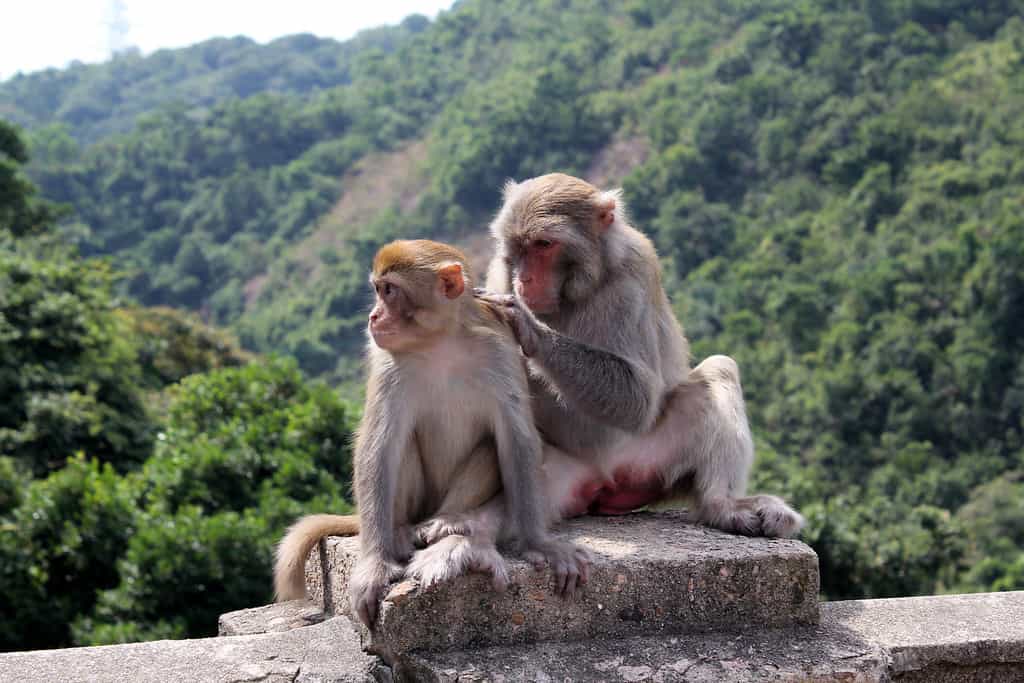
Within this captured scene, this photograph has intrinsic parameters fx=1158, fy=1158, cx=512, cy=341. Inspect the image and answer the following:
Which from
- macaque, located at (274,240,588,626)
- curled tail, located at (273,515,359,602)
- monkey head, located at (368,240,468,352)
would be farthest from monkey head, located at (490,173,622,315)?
curled tail, located at (273,515,359,602)

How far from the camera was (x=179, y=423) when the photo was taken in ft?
35.9

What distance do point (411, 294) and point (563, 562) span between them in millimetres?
824

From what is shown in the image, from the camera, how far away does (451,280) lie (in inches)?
124

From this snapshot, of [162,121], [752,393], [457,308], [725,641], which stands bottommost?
[752,393]

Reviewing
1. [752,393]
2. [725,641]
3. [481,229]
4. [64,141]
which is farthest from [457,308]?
[64,141]

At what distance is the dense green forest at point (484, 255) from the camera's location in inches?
385

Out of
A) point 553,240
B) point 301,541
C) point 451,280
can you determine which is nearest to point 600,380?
point 553,240

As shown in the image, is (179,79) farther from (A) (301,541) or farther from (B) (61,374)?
(A) (301,541)

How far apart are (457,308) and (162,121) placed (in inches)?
3052

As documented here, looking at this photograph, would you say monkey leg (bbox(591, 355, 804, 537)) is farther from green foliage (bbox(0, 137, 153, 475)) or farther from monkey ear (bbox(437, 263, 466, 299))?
green foliage (bbox(0, 137, 153, 475))

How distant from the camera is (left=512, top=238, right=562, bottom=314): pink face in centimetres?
350

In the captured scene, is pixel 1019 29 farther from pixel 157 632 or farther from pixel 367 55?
pixel 367 55

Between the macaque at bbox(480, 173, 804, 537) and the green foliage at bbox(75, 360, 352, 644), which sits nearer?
the macaque at bbox(480, 173, 804, 537)

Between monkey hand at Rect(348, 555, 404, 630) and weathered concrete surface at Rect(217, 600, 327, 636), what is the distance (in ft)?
1.81
